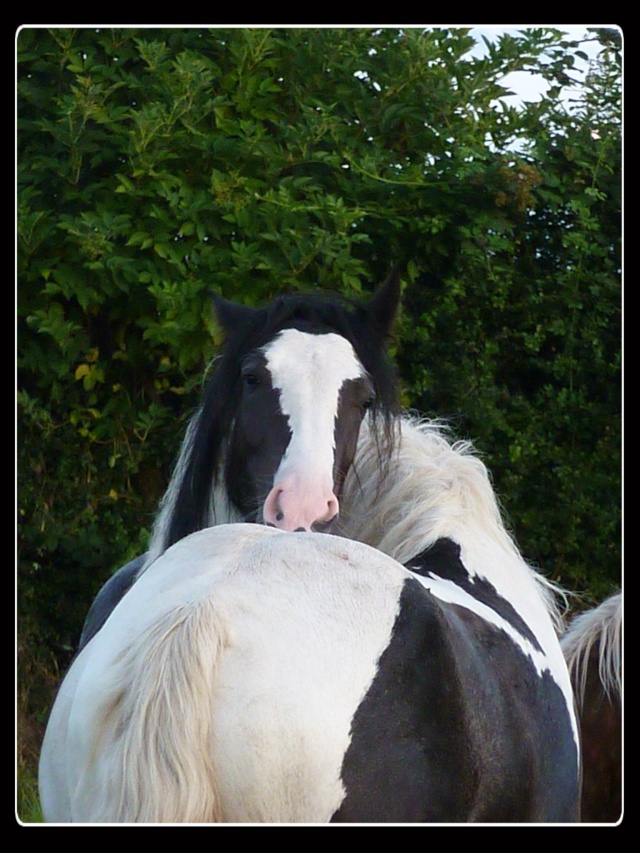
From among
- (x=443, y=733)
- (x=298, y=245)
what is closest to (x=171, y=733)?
(x=443, y=733)

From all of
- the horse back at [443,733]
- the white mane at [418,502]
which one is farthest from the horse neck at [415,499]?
the horse back at [443,733]

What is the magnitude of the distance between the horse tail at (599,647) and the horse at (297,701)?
46.6 inches

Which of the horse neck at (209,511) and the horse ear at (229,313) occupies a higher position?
the horse ear at (229,313)

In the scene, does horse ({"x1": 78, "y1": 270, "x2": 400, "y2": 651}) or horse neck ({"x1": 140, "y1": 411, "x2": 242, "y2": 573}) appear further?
horse neck ({"x1": 140, "y1": 411, "x2": 242, "y2": 573})

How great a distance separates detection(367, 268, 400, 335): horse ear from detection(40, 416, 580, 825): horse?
4.06 ft

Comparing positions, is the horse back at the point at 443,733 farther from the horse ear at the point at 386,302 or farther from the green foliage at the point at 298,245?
the green foliage at the point at 298,245

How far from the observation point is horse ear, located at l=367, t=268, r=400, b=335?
307 centimetres

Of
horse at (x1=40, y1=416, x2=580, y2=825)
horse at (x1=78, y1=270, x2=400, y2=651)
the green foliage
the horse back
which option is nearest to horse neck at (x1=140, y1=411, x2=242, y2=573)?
horse at (x1=78, y1=270, x2=400, y2=651)

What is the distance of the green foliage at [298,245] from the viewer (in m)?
4.07

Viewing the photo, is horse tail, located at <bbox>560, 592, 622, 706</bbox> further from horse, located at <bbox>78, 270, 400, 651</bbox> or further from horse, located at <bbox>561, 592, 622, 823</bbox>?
horse, located at <bbox>78, 270, 400, 651</bbox>

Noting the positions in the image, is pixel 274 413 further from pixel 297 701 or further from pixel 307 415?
pixel 297 701

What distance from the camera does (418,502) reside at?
8.13 feet

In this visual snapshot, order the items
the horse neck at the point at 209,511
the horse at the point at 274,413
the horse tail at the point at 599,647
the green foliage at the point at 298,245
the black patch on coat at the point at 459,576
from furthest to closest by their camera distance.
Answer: the green foliage at the point at 298,245
the horse tail at the point at 599,647
the horse neck at the point at 209,511
the horse at the point at 274,413
the black patch on coat at the point at 459,576

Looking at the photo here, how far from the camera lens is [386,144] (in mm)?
4289
